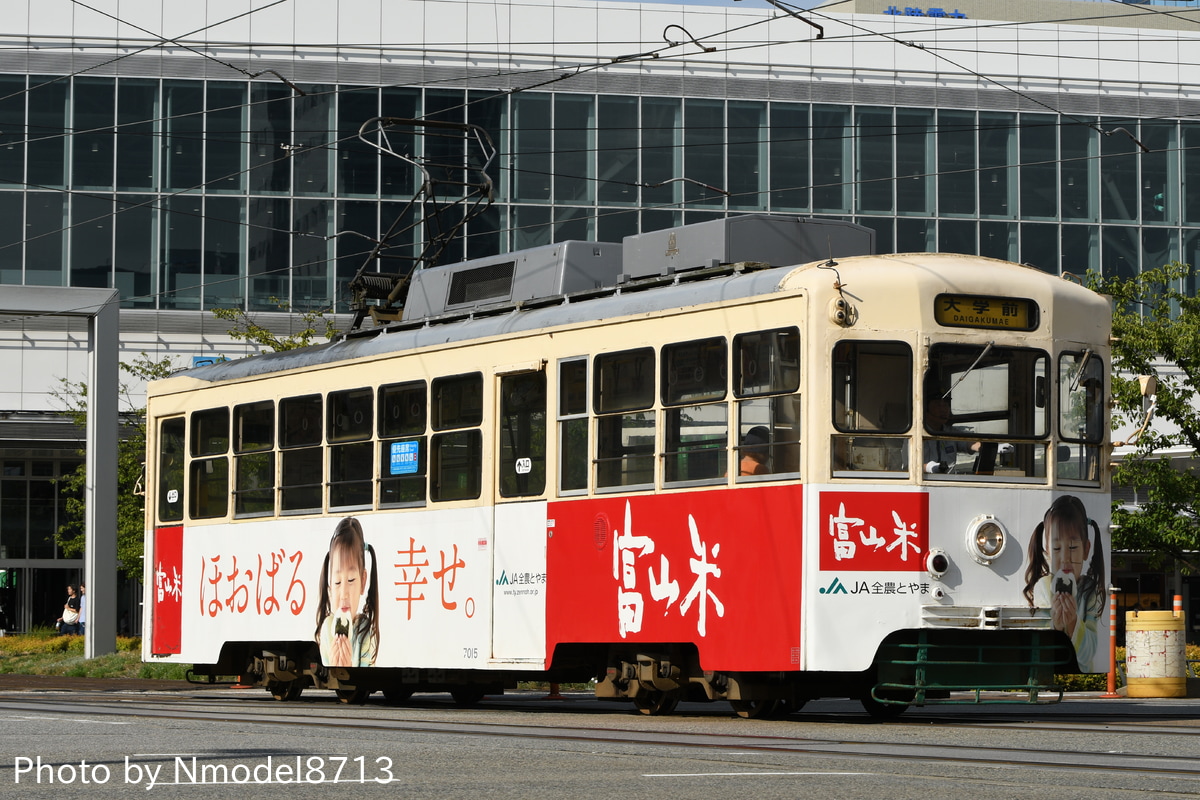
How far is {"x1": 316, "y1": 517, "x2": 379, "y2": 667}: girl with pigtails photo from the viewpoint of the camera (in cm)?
1641

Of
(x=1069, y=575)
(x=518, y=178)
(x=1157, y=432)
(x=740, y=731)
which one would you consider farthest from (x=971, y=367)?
(x=518, y=178)

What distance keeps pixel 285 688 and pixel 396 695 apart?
110cm

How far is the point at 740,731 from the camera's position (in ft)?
38.7

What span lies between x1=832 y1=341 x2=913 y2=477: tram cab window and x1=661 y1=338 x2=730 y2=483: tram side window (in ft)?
2.63

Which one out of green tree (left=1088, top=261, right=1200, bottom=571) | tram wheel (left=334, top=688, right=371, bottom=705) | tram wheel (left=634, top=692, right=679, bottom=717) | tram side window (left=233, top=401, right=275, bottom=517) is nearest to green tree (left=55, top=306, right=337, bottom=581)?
green tree (left=1088, top=261, right=1200, bottom=571)

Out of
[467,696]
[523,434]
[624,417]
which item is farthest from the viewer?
[467,696]

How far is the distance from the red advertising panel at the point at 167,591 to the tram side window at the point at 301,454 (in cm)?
218

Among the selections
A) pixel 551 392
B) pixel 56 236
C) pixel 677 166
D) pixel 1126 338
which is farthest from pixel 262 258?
pixel 551 392

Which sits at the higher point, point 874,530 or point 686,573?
point 874,530

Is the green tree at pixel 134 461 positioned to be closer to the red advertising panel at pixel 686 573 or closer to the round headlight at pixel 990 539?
the red advertising panel at pixel 686 573

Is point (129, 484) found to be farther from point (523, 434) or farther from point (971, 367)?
point (971, 367)

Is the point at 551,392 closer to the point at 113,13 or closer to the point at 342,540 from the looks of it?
the point at 342,540

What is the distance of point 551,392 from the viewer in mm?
14492

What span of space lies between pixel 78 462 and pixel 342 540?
3054 cm
